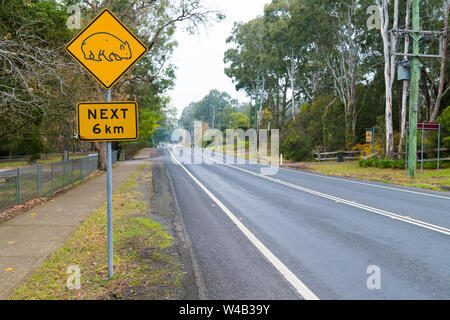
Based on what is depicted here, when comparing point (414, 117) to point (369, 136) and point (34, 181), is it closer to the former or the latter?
point (369, 136)

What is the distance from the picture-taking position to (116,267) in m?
5.40

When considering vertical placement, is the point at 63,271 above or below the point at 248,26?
below

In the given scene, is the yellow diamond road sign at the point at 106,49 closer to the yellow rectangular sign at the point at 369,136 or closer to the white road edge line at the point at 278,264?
the white road edge line at the point at 278,264

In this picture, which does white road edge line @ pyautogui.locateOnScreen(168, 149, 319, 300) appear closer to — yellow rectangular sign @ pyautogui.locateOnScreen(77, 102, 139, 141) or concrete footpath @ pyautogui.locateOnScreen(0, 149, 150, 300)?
yellow rectangular sign @ pyautogui.locateOnScreen(77, 102, 139, 141)

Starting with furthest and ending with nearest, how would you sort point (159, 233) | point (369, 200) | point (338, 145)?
point (338, 145)
point (369, 200)
point (159, 233)

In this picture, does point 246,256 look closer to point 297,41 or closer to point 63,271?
point 63,271

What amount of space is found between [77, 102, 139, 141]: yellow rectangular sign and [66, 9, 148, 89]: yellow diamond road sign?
1.51 feet

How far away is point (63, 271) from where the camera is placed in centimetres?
521

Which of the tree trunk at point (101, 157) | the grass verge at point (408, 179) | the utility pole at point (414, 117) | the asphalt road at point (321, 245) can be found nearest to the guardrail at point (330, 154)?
the grass verge at point (408, 179)

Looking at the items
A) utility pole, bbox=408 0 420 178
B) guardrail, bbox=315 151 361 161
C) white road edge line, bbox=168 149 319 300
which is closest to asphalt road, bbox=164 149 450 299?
white road edge line, bbox=168 149 319 300

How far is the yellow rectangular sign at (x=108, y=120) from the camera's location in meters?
4.72

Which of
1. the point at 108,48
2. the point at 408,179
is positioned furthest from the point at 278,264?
the point at 408,179

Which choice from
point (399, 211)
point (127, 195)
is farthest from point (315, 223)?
point (127, 195)

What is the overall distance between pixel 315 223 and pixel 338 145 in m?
28.2
